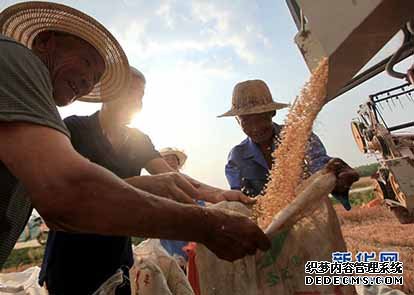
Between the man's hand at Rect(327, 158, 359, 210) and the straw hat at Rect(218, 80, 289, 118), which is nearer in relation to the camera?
the man's hand at Rect(327, 158, 359, 210)

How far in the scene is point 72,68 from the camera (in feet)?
3.96

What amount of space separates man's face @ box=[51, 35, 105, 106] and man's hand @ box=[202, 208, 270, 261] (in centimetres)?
79

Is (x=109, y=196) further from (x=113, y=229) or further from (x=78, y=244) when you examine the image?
(x=78, y=244)

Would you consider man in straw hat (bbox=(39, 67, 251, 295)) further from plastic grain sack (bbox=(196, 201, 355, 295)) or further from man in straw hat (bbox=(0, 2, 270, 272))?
man in straw hat (bbox=(0, 2, 270, 272))

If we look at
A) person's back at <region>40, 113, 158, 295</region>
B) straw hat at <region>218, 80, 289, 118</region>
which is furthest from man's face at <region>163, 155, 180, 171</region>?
person's back at <region>40, 113, 158, 295</region>

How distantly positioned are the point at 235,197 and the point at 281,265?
19.1 inches

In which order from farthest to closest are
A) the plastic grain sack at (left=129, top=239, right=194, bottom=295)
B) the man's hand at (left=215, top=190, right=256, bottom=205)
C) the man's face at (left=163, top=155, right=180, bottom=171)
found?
1. the man's face at (left=163, top=155, right=180, bottom=171)
2. the plastic grain sack at (left=129, top=239, right=194, bottom=295)
3. the man's hand at (left=215, top=190, right=256, bottom=205)

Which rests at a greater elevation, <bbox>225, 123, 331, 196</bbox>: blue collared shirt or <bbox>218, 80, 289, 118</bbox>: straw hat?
<bbox>218, 80, 289, 118</bbox>: straw hat

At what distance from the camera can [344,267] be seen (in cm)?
130

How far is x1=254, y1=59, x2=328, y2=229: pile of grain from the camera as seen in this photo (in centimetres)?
145

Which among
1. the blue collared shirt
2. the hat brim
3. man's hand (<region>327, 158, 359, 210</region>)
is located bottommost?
man's hand (<region>327, 158, 359, 210</region>)

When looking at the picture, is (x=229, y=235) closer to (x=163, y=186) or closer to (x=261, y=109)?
(x=163, y=186)

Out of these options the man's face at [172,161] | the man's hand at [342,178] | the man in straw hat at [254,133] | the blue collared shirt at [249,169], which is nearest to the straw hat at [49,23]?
the man in straw hat at [254,133]

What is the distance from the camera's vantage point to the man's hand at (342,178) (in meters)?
1.35
